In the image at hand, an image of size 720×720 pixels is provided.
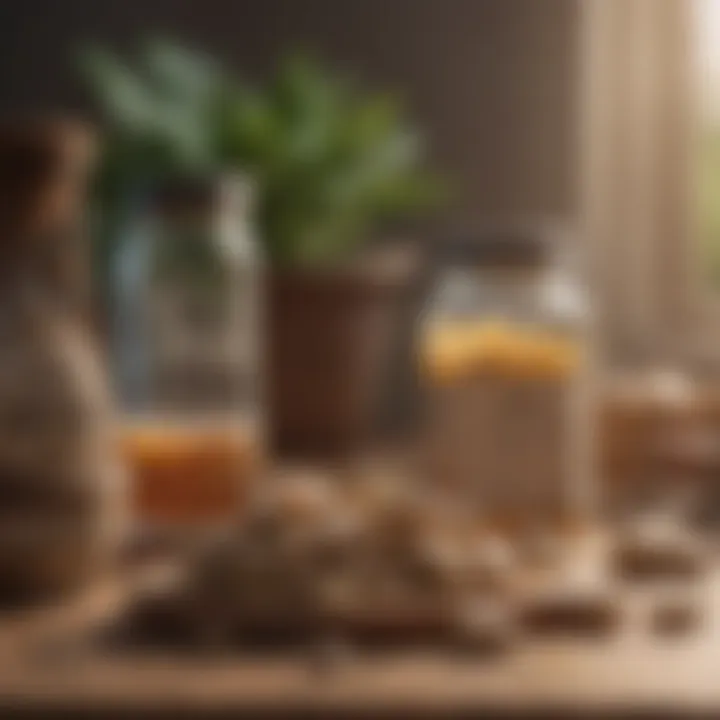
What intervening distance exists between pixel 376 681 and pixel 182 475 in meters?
0.35

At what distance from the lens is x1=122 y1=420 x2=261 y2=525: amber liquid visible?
0.83 m

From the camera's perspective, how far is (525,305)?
86cm

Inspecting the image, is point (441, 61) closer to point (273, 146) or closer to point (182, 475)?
point (273, 146)

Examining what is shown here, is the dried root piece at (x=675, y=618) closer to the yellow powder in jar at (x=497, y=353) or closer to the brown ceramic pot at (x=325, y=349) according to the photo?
the yellow powder in jar at (x=497, y=353)

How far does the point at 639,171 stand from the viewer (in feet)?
4.83

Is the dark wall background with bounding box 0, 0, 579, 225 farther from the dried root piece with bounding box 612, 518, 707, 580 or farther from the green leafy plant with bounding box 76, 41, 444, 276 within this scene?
the dried root piece with bounding box 612, 518, 707, 580

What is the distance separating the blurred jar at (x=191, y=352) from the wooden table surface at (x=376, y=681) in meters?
0.27

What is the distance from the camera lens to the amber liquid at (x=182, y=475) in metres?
0.83

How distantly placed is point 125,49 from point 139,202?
59cm

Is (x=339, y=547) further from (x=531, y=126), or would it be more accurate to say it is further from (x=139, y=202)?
(x=531, y=126)

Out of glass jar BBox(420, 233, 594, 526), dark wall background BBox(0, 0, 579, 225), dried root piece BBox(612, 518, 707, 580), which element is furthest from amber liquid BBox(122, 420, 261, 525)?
dark wall background BBox(0, 0, 579, 225)

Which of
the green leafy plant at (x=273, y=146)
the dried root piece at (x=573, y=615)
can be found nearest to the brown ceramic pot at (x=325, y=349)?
the green leafy plant at (x=273, y=146)

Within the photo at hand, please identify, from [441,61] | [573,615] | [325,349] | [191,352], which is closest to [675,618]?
[573,615]

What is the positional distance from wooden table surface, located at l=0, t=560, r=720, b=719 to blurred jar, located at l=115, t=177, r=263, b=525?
0.27m
